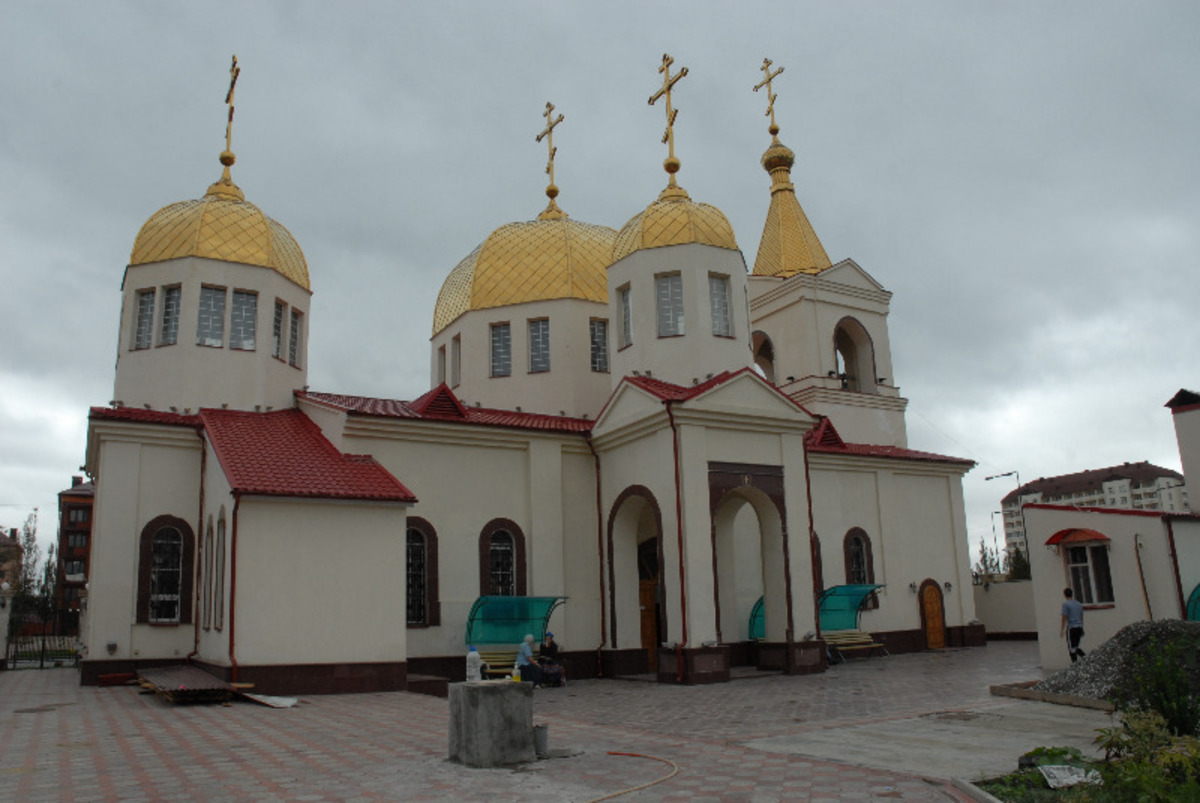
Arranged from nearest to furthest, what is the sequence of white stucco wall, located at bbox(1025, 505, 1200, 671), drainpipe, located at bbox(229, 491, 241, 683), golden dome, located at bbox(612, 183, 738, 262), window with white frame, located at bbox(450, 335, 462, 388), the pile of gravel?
the pile of gravel < drainpipe, located at bbox(229, 491, 241, 683) < white stucco wall, located at bbox(1025, 505, 1200, 671) < golden dome, located at bbox(612, 183, 738, 262) < window with white frame, located at bbox(450, 335, 462, 388)

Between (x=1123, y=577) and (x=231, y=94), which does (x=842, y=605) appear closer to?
(x=1123, y=577)

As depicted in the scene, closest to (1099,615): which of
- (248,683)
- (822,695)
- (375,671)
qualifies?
(822,695)

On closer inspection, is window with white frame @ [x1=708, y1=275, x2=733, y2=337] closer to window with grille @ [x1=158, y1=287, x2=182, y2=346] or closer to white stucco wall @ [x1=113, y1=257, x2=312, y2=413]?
white stucco wall @ [x1=113, y1=257, x2=312, y2=413]

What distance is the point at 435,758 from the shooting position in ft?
30.7

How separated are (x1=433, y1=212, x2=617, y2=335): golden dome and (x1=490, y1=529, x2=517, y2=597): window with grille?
292 inches

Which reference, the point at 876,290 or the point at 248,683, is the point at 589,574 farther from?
the point at 876,290

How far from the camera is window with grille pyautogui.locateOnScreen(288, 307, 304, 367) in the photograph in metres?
22.6

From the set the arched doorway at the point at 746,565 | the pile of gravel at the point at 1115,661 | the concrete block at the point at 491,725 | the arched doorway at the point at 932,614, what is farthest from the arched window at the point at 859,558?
the concrete block at the point at 491,725

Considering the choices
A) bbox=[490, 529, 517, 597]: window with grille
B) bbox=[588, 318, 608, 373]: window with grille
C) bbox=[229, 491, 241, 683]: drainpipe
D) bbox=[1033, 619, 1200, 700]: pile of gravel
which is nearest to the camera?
bbox=[1033, 619, 1200, 700]: pile of gravel

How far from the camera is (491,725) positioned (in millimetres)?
8930

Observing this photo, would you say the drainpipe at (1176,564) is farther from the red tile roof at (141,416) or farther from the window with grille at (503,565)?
the red tile roof at (141,416)

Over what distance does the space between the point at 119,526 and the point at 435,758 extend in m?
12.4

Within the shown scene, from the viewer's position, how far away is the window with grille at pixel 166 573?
18812mm

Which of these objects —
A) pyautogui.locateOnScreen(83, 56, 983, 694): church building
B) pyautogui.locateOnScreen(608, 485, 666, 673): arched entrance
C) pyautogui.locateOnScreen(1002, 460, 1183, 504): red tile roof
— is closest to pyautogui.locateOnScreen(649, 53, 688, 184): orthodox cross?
pyautogui.locateOnScreen(83, 56, 983, 694): church building
